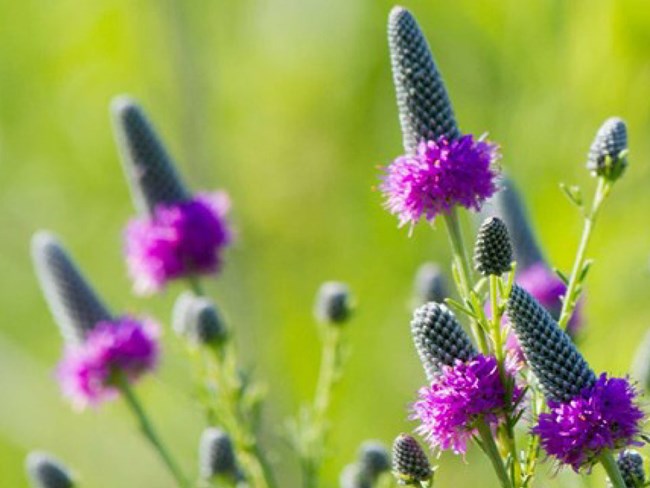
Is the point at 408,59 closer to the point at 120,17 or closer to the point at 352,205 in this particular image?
the point at 352,205

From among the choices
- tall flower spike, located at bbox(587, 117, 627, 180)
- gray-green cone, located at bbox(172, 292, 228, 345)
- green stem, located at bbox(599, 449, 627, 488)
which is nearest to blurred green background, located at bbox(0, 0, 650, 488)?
gray-green cone, located at bbox(172, 292, 228, 345)

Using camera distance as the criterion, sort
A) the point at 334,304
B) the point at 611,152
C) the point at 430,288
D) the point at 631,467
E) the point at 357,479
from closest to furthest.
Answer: the point at 631,467
the point at 611,152
the point at 357,479
the point at 430,288
the point at 334,304

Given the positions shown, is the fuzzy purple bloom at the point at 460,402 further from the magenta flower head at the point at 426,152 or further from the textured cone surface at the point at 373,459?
the textured cone surface at the point at 373,459

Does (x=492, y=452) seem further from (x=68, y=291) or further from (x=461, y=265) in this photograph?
(x=68, y=291)

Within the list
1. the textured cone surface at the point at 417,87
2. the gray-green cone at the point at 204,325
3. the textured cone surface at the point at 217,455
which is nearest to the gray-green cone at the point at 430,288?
the gray-green cone at the point at 204,325

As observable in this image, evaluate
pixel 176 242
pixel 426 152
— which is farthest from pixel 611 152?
pixel 176 242

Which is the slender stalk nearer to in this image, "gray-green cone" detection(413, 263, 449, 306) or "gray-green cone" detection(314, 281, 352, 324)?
"gray-green cone" detection(314, 281, 352, 324)
